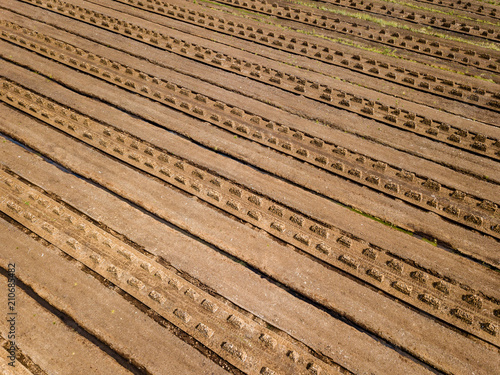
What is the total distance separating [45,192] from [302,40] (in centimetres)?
1722

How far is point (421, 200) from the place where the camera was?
39.5ft

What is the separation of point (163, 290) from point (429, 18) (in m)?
26.2

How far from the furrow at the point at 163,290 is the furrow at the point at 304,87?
944 cm

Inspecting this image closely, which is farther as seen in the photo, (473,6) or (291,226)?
(473,6)

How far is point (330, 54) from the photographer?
19.3m

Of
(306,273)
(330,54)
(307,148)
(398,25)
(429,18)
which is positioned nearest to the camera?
(306,273)

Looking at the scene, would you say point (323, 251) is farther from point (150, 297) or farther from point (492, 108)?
point (492, 108)

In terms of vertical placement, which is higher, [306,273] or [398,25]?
[398,25]

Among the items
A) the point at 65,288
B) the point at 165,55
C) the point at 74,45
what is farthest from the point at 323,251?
the point at 74,45

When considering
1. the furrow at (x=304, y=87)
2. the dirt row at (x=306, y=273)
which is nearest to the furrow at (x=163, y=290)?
the dirt row at (x=306, y=273)

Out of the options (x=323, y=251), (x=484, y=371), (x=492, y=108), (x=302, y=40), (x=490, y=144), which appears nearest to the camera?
(x=484, y=371)

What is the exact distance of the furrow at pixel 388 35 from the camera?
19438 mm

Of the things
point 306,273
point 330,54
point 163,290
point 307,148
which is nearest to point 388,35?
point 330,54

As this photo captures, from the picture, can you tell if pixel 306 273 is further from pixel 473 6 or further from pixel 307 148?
pixel 473 6
